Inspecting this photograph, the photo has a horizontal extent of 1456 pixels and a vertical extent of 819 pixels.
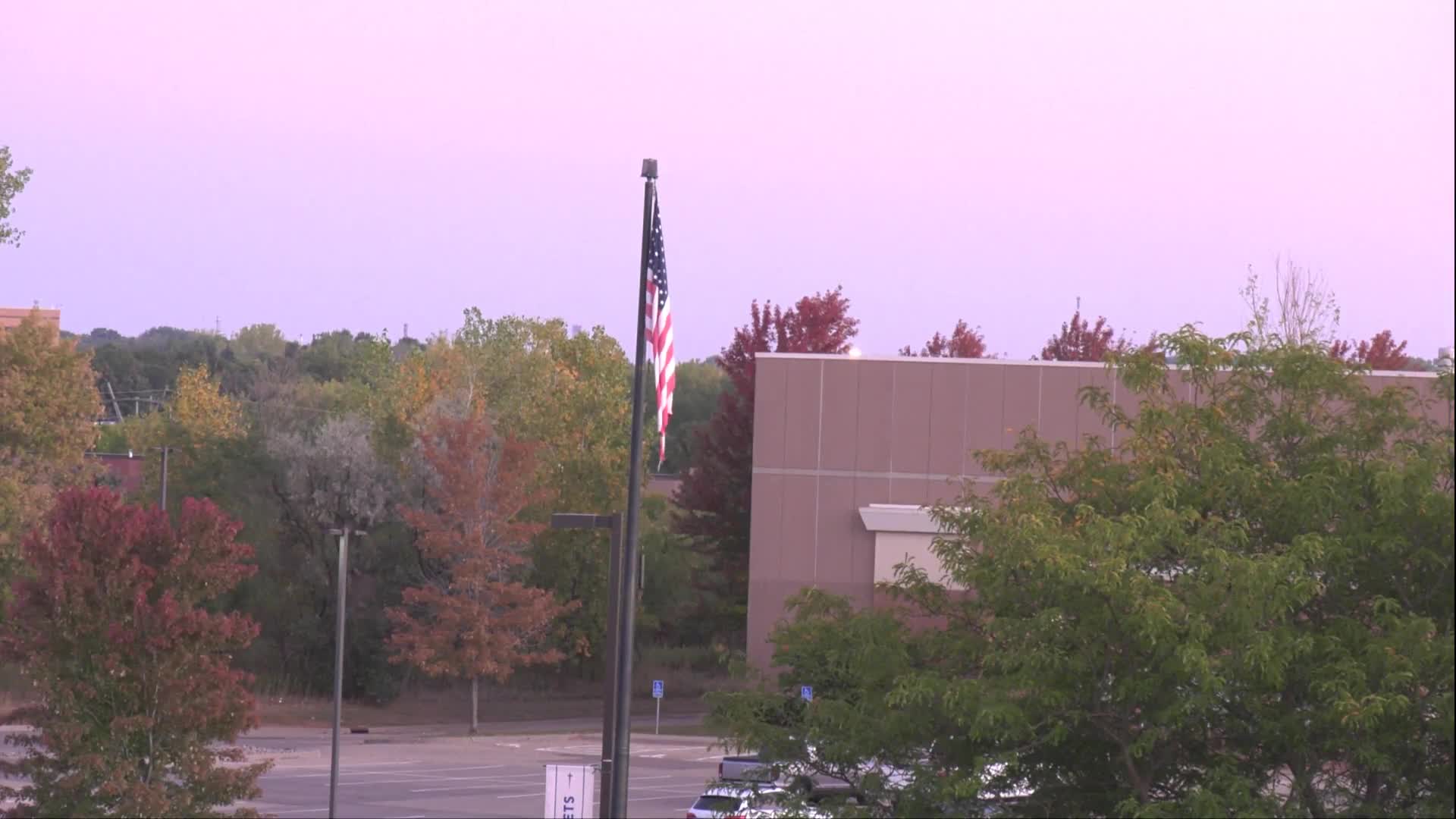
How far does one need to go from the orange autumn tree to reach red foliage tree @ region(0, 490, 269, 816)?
3380cm

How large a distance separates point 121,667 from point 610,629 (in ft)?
17.6

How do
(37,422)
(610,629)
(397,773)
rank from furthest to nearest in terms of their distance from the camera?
1. (37,422)
2. (397,773)
3. (610,629)

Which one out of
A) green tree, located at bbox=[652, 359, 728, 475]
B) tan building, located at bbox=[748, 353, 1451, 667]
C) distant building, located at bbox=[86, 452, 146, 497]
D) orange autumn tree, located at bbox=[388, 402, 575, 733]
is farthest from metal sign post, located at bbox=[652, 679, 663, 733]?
distant building, located at bbox=[86, 452, 146, 497]

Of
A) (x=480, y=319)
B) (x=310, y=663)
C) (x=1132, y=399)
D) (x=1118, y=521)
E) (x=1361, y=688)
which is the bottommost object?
(x=310, y=663)

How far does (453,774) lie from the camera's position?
3966 cm

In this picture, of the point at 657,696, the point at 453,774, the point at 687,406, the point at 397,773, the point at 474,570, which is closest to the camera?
the point at 397,773

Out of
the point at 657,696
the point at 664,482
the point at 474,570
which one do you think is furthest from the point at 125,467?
the point at 657,696

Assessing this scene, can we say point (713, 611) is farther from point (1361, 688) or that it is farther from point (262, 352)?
point (262, 352)

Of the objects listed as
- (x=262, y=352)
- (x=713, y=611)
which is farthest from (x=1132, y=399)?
(x=262, y=352)

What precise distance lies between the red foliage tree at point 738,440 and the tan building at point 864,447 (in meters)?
11.6

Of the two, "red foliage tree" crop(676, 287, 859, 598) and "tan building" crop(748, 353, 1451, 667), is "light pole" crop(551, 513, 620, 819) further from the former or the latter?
"red foliage tree" crop(676, 287, 859, 598)

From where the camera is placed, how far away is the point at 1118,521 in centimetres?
1241

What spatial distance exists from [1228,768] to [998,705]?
184cm

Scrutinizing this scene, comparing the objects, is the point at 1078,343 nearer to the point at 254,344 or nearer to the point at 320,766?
the point at 320,766
